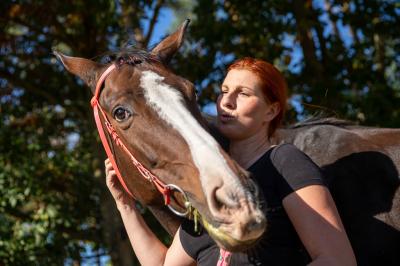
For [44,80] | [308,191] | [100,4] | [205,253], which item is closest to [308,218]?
[308,191]

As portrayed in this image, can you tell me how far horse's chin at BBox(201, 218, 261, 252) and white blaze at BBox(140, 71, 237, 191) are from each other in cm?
17

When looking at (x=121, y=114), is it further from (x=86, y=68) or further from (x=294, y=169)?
(x=294, y=169)

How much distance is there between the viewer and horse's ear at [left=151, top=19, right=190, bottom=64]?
3.49 meters

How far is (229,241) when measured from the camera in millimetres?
2422

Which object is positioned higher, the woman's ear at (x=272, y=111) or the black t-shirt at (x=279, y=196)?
the woman's ear at (x=272, y=111)

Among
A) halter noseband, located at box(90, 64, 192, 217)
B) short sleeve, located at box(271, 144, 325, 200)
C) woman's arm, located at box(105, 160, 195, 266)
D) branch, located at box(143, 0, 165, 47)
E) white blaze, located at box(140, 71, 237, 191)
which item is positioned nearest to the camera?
white blaze, located at box(140, 71, 237, 191)

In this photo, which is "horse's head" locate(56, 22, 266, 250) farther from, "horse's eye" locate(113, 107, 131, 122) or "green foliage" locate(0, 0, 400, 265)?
"green foliage" locate(0, 0, 400, 265)

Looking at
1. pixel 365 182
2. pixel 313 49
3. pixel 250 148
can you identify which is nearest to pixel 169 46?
pixel 250 148

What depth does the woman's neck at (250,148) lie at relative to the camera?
2.93 meters

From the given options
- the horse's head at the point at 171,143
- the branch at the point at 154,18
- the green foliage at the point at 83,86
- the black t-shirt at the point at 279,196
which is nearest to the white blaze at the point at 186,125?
the horse's head at the point at 171,143

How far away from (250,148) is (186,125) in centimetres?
35

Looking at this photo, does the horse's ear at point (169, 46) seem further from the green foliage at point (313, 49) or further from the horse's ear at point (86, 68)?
the green foliage at point (313, 49)

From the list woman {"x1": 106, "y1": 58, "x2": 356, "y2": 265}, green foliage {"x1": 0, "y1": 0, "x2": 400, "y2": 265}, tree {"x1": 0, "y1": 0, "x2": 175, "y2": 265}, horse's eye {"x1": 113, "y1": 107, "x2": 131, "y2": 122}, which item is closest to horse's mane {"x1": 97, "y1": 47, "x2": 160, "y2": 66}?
horse's eye {"x1": 113, "y1": 107, "x2": 131, "y2": 122}

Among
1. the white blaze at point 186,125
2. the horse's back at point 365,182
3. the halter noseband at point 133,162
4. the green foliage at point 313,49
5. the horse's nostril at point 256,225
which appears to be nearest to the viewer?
the horse's nostril at point 256,225
